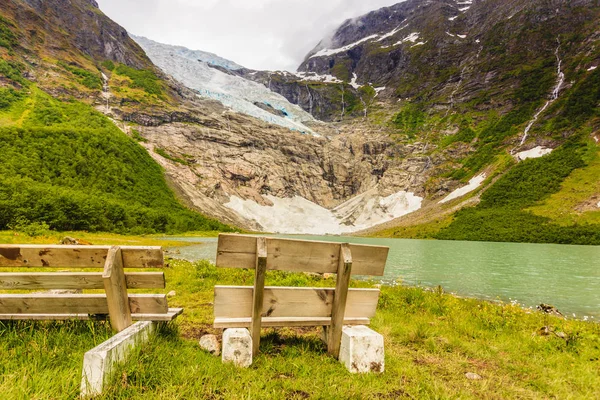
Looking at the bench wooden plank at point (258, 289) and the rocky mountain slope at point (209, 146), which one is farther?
the rocky mountain slope at point (209, 146)

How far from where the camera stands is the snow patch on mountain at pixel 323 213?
6038 inches

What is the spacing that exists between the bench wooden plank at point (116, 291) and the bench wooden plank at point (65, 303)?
226 mm

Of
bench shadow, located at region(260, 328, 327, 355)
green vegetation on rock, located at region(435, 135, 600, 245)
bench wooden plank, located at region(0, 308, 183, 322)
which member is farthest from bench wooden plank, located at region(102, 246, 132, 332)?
green vegetation on rock, located at region(435, 135, 600, 245)

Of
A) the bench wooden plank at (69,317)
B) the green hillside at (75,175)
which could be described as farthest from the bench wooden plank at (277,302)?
the green hillside at (75,175)

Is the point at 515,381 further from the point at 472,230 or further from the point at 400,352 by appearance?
the point at 472,230

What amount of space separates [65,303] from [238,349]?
2851 mm

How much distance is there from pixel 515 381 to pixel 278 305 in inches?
171

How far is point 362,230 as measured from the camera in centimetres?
15200

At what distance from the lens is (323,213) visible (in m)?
177

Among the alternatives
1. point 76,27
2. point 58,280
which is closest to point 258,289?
point 58,280

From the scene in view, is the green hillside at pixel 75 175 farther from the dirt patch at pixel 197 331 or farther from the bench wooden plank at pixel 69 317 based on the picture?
the bench wooden plank at pixel 69 317

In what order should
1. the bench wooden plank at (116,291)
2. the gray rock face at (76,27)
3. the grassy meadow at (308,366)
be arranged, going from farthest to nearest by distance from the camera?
the gray rock face at (76,27) < the bench wooden plank at (116,291) < the grassy meadow at (308,366)

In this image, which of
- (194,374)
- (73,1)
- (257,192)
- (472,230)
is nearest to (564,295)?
(194,374)

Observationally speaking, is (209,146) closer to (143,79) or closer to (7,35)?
(143,79)
